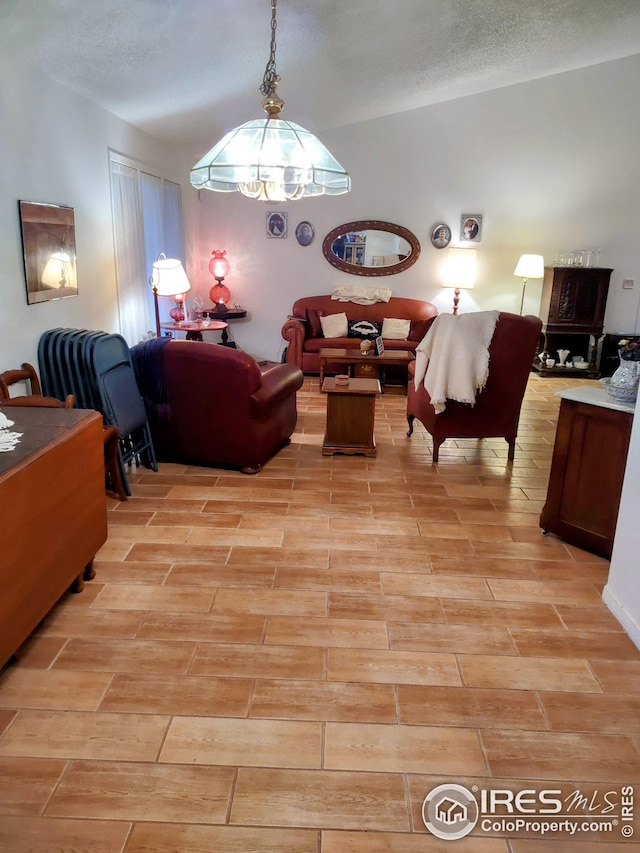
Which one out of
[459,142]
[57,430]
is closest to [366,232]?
[459,142]

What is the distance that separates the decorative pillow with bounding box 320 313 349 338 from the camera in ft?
22.8

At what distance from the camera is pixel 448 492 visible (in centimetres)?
378

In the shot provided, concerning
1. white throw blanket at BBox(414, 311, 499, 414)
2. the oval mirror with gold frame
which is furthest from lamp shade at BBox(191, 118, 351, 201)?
the oval mirror with gold frame

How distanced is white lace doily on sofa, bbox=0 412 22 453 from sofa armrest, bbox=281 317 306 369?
4673mm

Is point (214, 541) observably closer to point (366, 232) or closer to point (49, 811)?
point (49, 811)

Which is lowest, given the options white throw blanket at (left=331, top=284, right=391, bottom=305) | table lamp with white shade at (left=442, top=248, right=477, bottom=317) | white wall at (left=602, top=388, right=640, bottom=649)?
white wall at (left=602, top=388, right=640, bottom=649)

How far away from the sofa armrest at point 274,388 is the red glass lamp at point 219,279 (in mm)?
3273

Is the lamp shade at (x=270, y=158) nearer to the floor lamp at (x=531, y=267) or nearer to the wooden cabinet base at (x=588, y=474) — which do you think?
the wooden cabinet base at (x=588, y=474)

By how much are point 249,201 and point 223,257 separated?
786mm

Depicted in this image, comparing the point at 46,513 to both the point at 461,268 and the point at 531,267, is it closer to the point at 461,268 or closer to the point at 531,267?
the point at 461,268

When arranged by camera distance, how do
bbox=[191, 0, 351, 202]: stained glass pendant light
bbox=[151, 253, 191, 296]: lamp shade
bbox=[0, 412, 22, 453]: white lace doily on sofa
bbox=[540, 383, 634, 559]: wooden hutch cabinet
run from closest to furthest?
bbox=[0, 412, 22, 453]: white lace doily on sofa, bbox=[191, 0, 351, 202]: stained glass pendant light, bbox=[540, 383, 634, 559]: wooden hutch cabinet, bbox=[151, 253, 191, 296]: lamp shade

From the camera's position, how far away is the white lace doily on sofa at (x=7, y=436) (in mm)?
2080

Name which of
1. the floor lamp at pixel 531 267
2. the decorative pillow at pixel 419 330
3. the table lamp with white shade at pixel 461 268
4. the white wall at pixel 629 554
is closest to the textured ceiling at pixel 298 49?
the table lamp with white shade at pixel 461 268

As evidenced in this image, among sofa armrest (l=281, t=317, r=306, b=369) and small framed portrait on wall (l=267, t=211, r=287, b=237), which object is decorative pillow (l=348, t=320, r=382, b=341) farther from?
small framed portrait on wall (l=267, t=211, r=287, b=237)
